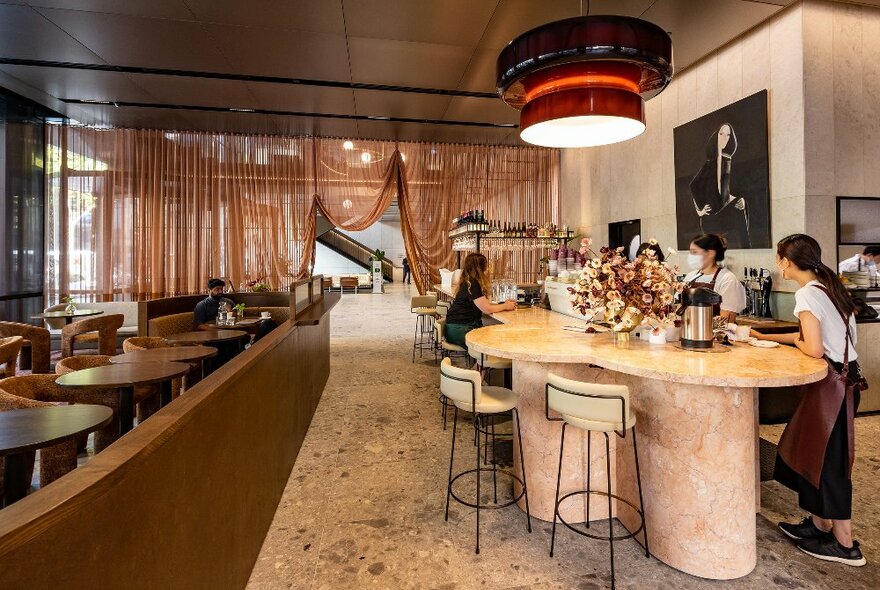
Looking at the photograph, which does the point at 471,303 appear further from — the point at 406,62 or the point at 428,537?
the point at 406,62

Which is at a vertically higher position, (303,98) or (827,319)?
(303,98)

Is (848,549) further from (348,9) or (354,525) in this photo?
(348,9)

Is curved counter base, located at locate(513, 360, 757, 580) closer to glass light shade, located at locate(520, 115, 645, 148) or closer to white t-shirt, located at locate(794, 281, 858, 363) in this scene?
white t-shirt, located at locate(794, 281, 858, 363)

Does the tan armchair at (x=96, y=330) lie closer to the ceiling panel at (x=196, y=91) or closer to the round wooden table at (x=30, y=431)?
the ceiling panel at (x=196, y=91)

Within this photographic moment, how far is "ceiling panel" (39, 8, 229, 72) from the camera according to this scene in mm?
4234

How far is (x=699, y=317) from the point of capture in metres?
2.38

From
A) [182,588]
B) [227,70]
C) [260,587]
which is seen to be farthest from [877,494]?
[227,70]

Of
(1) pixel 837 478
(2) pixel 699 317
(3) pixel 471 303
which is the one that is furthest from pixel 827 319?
(3) pixel 471 303

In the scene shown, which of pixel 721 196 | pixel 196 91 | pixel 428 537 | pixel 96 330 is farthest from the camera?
pixel 196 91

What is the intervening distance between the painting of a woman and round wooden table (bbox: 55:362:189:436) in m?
5.29

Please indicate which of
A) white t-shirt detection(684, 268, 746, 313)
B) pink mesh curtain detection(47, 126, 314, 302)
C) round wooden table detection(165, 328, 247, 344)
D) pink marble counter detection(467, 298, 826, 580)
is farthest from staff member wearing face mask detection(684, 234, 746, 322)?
pink mesh curtain detection(47, 126, 314, 302)

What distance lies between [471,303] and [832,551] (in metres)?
3.02

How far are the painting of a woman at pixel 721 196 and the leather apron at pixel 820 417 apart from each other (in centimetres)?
298

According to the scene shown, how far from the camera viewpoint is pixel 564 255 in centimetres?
547
